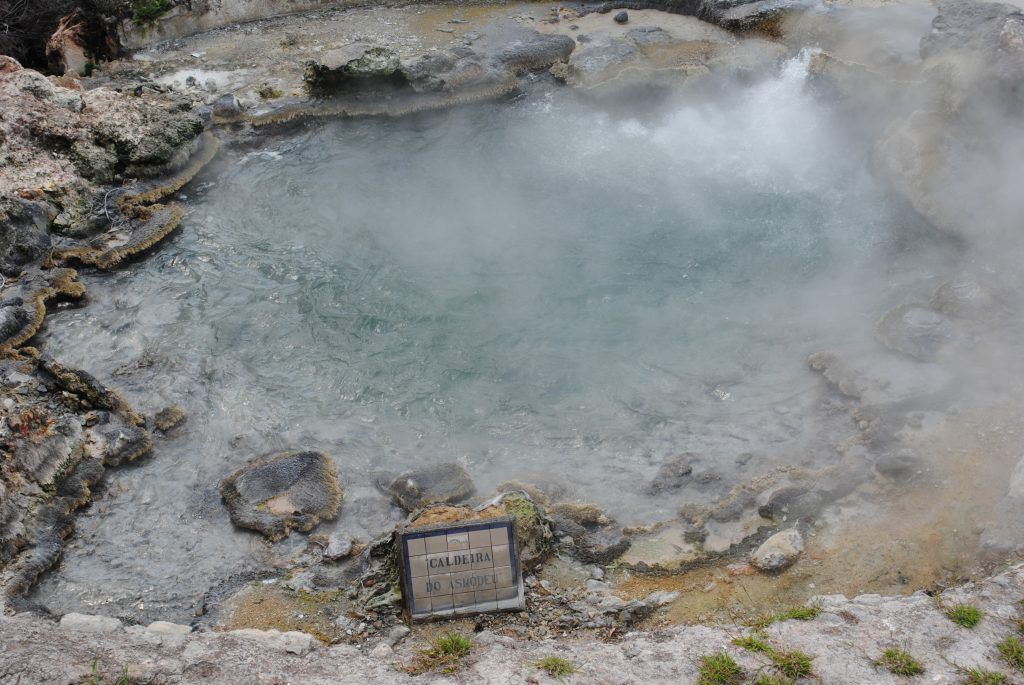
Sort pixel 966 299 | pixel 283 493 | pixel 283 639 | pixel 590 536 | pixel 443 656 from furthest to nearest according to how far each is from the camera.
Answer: pixel 966 299 → pixel 283 493 → pixel 590 536 → pixel 283 639 → pixel 443 656

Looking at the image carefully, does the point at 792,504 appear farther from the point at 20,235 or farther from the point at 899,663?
the point at 20,235

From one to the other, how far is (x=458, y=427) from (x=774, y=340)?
316cm

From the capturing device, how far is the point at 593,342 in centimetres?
777

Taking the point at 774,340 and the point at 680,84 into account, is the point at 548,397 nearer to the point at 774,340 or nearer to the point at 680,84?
the point at 774,340

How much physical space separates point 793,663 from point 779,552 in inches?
52.8

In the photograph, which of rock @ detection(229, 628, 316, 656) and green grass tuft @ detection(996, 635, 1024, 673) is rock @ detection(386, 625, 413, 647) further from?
green grass tuft @ detection(996, 635, 1024, 673)

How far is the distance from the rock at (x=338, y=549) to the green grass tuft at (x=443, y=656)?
1249 millimetres

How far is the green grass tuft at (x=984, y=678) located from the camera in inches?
154

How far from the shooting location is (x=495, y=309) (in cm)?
817

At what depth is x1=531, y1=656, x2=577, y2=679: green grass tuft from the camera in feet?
13.8

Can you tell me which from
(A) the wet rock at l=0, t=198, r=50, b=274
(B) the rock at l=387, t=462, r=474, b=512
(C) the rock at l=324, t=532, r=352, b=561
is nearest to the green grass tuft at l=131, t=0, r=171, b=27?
(A) the wet rock at l=0, t=198, r=50, b=274

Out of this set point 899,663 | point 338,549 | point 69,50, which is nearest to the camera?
point 899,663

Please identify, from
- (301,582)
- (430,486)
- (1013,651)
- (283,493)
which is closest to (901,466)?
(1013,651)

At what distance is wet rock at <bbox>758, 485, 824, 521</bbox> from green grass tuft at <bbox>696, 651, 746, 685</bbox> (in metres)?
1.81
